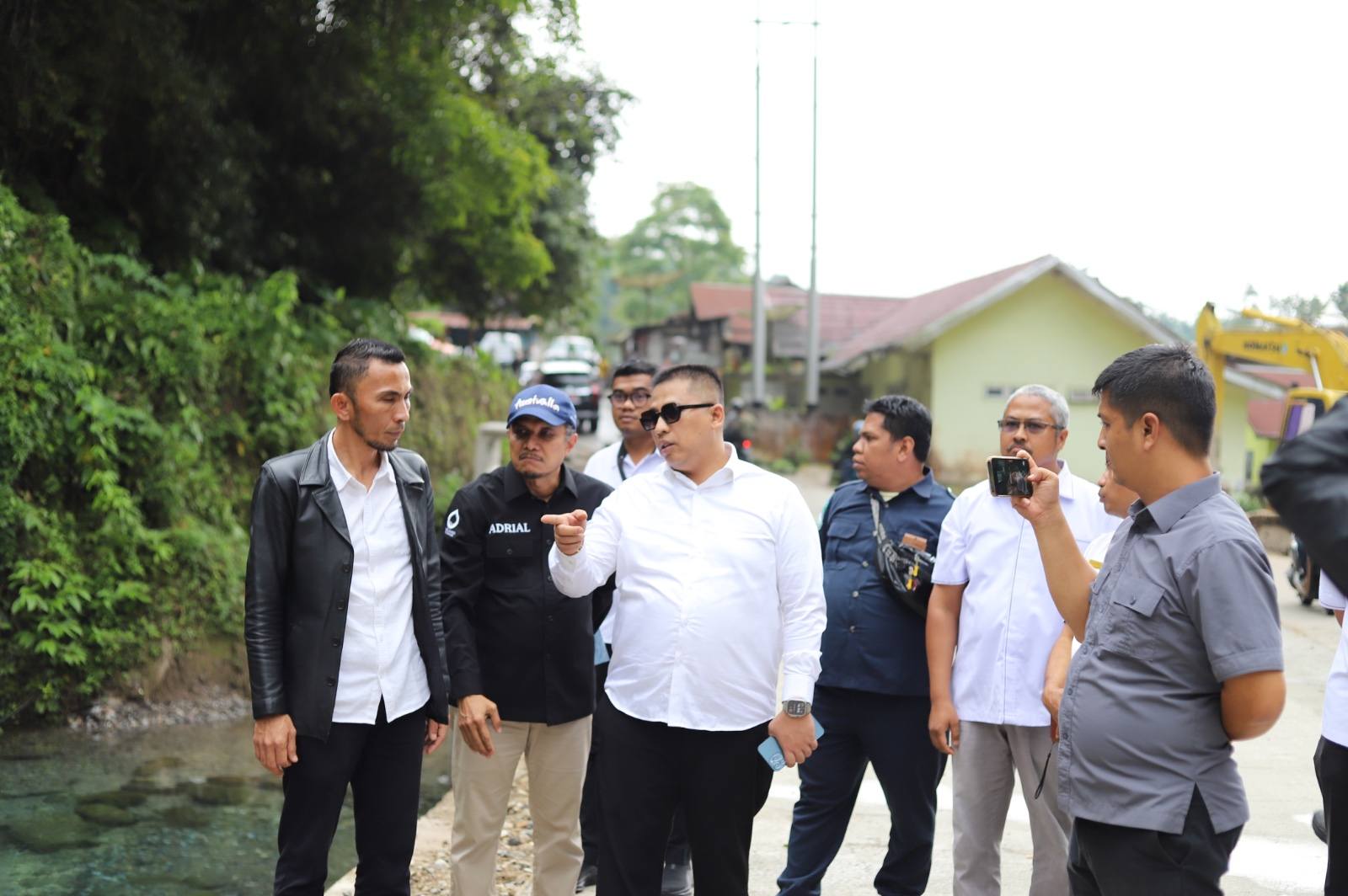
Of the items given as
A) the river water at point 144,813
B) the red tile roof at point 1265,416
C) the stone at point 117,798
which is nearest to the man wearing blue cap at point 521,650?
the river water at point 144,813

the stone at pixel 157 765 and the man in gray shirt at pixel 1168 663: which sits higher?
the man in gray shirt at pixel 1168 663

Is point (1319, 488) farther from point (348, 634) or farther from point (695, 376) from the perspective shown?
point (348, 634)

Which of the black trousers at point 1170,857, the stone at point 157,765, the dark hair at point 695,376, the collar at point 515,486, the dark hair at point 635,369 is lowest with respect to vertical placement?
the stone at point 157,765

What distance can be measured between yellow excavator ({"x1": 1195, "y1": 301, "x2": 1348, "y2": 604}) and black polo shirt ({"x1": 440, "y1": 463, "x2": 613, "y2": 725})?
1348cm

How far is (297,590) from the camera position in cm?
369

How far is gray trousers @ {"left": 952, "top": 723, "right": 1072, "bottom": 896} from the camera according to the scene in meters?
4.09

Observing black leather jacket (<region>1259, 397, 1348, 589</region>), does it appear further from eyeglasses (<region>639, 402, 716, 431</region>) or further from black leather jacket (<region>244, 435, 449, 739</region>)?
black leather jacket (<region>244, 435, 449, 739</region>)

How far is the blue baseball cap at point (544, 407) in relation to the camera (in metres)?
4.26

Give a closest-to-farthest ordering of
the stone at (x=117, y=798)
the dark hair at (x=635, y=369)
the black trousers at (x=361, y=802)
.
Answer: the black trousers at (x=361, y=802) → the dark hair at (x=635, y=369) → the stone at (x=117, y=798)

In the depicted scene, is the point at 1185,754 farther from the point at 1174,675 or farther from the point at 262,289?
the point at 262,289

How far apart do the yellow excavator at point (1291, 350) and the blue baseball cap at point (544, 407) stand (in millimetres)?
13386

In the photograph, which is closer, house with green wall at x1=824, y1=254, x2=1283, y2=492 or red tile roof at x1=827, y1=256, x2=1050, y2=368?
house with green wall at x1=824, y1=254, x2=1283, y2=492

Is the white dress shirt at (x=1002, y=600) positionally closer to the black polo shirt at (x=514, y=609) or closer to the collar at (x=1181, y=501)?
the collar at (x=1181, y=501)

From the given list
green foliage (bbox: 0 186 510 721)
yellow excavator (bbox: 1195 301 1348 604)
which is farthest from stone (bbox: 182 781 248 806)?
yellow excavator (bbox: 1195 301 1348 604)
